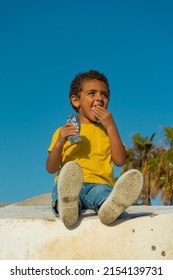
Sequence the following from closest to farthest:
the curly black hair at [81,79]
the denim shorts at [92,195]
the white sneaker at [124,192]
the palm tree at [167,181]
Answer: the white sneaker at [124,192]
the denim shorts at [92,195]
the curly black hair at [81,79]
the palm tree at [167,181]

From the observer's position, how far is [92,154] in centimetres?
420

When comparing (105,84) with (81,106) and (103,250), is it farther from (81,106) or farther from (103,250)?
(103,250)

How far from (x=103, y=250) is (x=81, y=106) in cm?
143

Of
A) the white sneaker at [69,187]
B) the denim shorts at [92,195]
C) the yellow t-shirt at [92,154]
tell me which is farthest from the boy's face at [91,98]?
the white sneaker at [69,187]

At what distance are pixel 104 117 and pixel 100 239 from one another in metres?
1.09

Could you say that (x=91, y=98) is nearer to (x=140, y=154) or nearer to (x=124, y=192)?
(x=124, y=192)

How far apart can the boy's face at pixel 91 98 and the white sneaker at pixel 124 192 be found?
3.50 feet

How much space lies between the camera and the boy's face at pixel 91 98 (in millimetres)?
4316

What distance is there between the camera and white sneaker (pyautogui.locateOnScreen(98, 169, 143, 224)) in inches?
134

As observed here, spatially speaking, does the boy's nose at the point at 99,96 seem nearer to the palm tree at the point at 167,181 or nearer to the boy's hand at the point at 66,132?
the boy's hand at the point at 66,132

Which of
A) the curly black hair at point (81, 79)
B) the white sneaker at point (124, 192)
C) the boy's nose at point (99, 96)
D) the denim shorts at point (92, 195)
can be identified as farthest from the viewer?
the curly black hair at point (81, 79)

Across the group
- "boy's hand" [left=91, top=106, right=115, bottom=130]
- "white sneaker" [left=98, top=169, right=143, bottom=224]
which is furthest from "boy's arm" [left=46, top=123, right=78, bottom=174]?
"white sneaker" [left=98, top=169, right=143, bottom=224]

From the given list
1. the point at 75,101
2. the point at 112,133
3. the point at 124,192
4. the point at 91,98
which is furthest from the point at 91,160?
the point at 124,192
